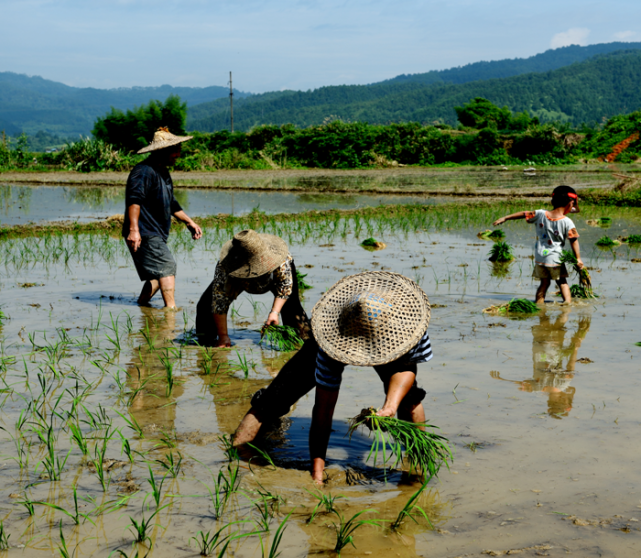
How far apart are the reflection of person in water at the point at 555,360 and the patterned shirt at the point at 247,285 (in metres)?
1.41

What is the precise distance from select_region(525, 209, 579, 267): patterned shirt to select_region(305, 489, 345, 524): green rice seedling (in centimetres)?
389

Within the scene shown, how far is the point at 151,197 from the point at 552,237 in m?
3.49

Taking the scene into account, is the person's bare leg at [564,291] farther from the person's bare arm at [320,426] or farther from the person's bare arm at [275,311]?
the person's bare arm at [320,426]

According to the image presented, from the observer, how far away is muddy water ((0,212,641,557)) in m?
2.26

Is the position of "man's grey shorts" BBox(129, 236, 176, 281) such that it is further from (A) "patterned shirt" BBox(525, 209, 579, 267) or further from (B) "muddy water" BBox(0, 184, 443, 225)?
(B) "muddy water" BBox(0, 184, 443, 225)

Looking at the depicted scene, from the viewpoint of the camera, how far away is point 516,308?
5336mm

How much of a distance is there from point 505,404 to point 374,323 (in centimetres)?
140

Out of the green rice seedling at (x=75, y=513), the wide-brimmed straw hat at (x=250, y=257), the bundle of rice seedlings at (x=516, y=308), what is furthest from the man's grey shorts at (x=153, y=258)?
the green rice seedling at (x=75, y=513)

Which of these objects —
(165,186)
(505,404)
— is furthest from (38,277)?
(505,404)

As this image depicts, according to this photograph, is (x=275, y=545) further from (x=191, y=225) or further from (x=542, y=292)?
(x=542, y=292)

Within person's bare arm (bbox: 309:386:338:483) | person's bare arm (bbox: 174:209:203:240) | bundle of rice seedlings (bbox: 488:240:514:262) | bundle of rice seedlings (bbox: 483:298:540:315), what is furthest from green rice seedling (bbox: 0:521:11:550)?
bundle of rice seedlings (bbox: 488:240:514:262)

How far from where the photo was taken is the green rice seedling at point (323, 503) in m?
2.29

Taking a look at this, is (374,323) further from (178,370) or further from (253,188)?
(253,188)

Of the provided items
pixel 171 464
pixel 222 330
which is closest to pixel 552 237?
pixel 222 330
